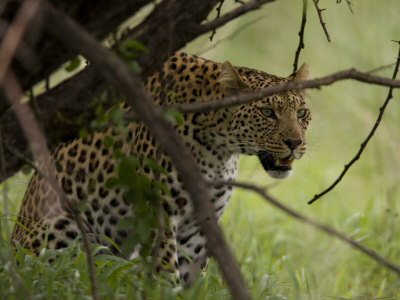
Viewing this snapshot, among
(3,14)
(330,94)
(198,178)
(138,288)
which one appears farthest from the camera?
(330,94)

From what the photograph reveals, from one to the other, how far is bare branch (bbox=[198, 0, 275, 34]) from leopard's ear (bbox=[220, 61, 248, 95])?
130 cm

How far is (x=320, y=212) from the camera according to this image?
332 inches

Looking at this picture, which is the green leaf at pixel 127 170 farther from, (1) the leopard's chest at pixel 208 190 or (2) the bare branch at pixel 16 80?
(1) the leopard's chest at pixel 208 190

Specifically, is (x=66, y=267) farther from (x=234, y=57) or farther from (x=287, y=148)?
(x=234, y=57)

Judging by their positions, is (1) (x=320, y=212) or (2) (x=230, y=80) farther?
(1) (x=320, y=212)

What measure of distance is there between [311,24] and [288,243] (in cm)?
728

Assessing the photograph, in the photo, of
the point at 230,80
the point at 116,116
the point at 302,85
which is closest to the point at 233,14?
the point at 302,85

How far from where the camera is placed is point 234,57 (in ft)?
48.6

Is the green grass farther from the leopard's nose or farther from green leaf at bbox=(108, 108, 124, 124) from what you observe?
green leaf at bbox=(108, 108, 124, 124)

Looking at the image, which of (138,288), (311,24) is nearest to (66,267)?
(138,288)

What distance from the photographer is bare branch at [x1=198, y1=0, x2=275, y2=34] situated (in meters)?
3.55

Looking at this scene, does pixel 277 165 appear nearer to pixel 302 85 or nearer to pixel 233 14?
pixel 233 14

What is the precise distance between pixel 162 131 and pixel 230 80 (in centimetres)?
261

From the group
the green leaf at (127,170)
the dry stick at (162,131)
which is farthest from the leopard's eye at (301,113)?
the dry stick at (162,131)
